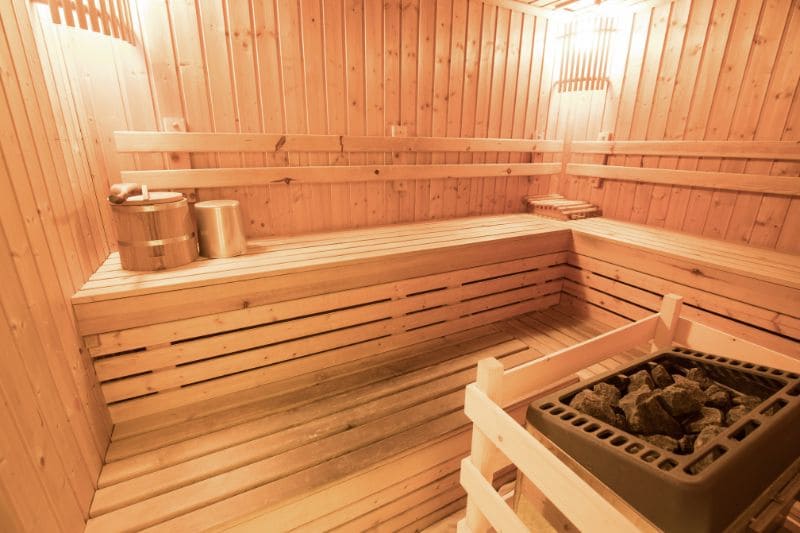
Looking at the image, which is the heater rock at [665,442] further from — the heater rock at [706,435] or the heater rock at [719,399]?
the heater rock at [719,399]

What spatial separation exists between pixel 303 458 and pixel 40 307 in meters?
1.26

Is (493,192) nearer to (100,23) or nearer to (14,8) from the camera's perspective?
(100,23)

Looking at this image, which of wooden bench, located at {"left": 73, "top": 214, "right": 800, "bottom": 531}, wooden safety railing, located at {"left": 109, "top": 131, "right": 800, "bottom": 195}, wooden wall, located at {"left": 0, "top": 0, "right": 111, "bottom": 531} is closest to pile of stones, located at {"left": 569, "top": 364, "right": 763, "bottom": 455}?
wooden bench, located at {"left": 73, "top": 214, "right": 800, "bottom": 531}

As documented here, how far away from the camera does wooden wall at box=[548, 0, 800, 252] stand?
296 cm

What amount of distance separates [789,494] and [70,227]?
2.83m

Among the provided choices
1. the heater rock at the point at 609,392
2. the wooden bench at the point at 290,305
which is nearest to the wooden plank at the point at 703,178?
the wooden bench at the point at 290,305

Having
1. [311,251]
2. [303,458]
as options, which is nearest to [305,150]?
[311,251]

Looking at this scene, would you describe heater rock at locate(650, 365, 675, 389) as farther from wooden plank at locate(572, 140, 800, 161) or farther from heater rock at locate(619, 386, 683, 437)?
wooden plank at locate(572, 140, 800, 161)

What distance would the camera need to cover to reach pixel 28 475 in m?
1.15

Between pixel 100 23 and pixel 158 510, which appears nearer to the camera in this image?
pixel 158 510

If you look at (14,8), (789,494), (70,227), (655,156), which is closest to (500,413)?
(789,494)

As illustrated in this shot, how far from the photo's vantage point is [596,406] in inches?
43.6

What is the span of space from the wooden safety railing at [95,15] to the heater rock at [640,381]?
104 inches

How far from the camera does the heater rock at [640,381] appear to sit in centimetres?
124
